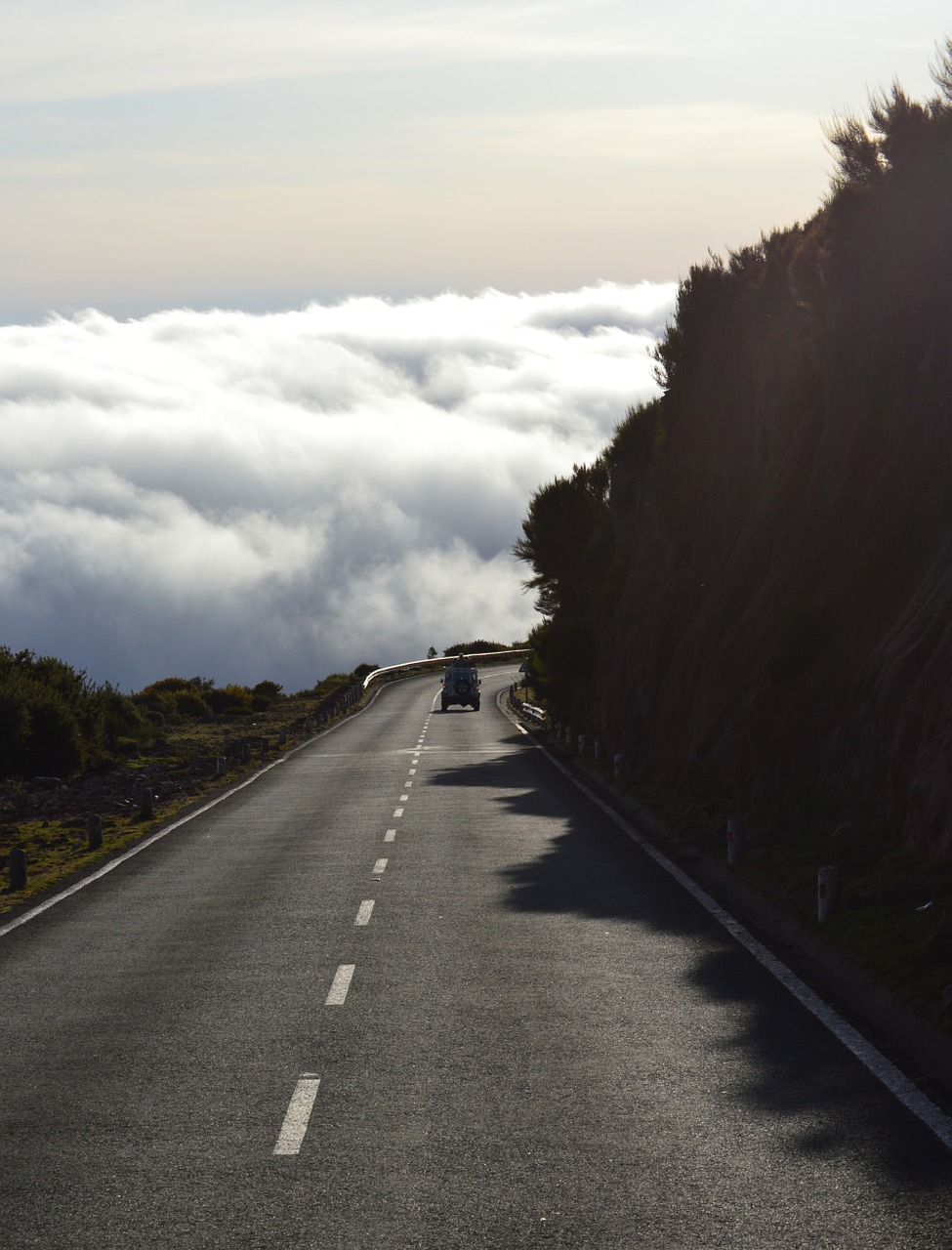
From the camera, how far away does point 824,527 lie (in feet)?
82.6

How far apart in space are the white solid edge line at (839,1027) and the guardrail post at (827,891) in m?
0.72

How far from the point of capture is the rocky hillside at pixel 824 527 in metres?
18.6

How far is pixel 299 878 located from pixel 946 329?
1313 centimetres

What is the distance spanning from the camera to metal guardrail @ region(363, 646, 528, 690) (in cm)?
9836

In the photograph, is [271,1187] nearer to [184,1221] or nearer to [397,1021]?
[184,1221]

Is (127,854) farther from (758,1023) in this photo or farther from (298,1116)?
(298,1116)

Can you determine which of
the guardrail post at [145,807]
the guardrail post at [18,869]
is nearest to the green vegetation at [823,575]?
the guardrail post at [18,869]

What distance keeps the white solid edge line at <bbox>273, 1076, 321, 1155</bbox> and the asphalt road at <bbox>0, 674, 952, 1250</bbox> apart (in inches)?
1.1

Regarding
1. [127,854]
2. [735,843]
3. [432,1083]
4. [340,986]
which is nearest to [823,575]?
[735,843]

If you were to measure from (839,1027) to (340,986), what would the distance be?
4084mm

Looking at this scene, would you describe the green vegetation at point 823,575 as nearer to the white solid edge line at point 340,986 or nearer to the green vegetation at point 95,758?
the white solid edge line at point 340,986

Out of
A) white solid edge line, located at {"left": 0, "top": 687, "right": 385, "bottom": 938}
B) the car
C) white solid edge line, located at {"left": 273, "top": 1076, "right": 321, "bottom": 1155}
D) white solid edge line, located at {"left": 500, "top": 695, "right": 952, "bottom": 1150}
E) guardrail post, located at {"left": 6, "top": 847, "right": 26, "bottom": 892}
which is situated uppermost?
the car

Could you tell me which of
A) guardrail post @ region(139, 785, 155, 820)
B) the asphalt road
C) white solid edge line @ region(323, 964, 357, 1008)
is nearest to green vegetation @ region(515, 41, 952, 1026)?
the asphalt road

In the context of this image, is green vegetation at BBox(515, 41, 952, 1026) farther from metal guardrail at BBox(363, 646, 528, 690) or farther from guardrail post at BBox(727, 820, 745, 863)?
metal guardrail at BBox(363, 646, 528, 690)
